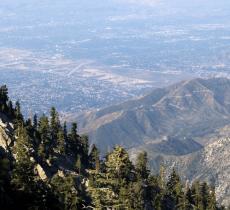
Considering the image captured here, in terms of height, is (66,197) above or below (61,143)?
above

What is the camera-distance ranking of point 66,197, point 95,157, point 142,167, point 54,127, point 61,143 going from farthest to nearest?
point 54,127, point 142,167, point 95,157, point 61,143, point 66,197

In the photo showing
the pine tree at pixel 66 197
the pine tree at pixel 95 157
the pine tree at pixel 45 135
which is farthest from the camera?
the pine tree at pixel 95 157

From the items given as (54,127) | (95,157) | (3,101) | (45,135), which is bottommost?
(95,157)

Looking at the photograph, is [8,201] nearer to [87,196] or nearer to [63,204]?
[63,204]

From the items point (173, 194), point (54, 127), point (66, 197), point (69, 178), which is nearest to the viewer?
point (66, 197)

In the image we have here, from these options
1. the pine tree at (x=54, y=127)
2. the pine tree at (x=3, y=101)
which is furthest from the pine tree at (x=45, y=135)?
the pine tree at (x=3, y=101)

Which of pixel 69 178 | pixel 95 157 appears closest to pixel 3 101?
pixel 95 157

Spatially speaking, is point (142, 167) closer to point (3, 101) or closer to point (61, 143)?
point (61, 143)

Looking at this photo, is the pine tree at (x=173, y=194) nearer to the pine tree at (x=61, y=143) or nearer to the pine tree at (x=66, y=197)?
the pine tree at (x=61, y=143)

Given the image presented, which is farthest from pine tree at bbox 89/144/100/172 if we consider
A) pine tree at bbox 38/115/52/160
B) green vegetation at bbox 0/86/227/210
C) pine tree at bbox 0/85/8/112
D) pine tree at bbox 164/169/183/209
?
pine tree at bbox 0/85/8/112
